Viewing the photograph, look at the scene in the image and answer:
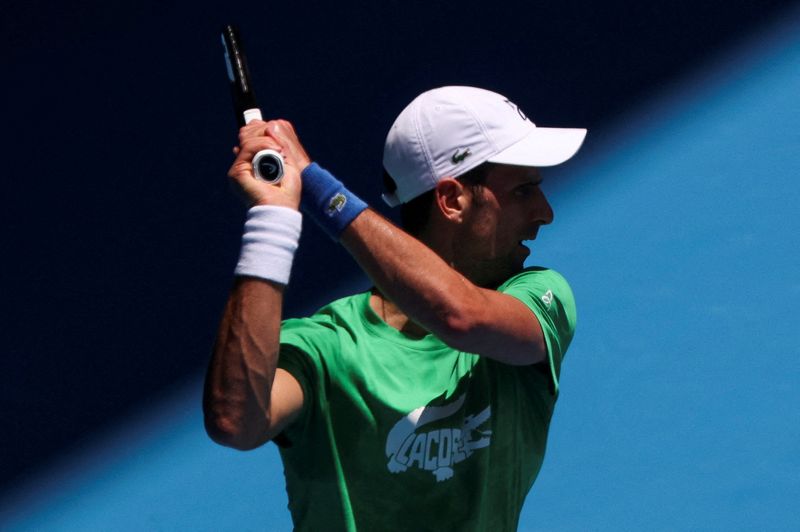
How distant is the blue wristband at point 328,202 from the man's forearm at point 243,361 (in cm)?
15

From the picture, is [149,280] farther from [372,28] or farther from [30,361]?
[372,28]

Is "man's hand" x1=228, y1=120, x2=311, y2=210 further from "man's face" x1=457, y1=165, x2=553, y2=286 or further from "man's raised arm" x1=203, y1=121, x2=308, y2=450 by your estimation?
"man's face" x1=457, y1=165, x2=553, y2=286

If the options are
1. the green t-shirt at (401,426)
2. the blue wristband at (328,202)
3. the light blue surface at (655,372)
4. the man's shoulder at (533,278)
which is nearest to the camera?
the blue wristband at (328,202)

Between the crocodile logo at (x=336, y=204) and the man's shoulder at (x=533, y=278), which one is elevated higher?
the man's shoulder at (x=533, y=278)

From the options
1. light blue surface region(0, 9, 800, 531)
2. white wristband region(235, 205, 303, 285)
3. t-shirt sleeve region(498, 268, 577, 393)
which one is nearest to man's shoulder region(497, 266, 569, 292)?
t-shirt sleeve region(498, 268, 577, 393)

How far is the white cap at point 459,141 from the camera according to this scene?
274 centimetres

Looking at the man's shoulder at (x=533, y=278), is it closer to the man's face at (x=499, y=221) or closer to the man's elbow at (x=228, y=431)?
the man's face at (x=499, y=221)

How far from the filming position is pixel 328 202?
2.45 meters

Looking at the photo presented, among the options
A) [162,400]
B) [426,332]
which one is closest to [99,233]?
[162,400]

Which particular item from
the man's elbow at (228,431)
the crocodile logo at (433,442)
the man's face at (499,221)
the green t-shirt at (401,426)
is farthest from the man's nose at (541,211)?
the man's elbow at (228,431)

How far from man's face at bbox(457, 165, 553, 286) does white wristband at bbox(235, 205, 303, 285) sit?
0.46 meters

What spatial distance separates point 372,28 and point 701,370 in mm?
1563

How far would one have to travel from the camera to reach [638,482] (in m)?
4.37

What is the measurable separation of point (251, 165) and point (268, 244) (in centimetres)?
17
